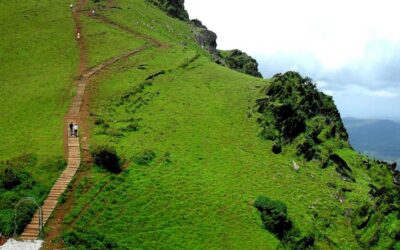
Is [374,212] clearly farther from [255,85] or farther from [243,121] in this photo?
[255,85]

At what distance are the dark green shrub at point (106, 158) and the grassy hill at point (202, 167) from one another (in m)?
1.06

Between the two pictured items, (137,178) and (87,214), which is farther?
(137,178)

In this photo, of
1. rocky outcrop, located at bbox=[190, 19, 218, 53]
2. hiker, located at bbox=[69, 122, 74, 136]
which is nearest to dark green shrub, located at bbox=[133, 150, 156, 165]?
hiker, located at bbox=[69, 122, 74, 136]

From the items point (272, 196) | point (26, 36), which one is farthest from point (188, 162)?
point (26, 36)

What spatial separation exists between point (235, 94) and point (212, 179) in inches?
1150

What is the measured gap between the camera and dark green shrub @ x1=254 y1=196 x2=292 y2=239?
53781 millimetres

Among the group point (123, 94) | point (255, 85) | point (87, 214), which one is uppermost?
point (255, 85)

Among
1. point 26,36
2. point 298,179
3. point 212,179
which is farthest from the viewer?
point 26,36

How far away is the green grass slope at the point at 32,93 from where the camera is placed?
53969 mm

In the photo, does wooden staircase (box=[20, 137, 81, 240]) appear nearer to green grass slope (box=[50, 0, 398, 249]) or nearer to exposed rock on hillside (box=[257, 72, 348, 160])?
green grass slope (box=[50, 0, 398, 249])

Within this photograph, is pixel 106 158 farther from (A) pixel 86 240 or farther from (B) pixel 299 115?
(B) pixel 299 115

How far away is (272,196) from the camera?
193 ft

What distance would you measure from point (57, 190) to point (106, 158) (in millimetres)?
7273

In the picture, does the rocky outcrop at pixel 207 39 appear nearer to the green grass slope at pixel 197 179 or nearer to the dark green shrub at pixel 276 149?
the green grass slope at pixel 197 179
